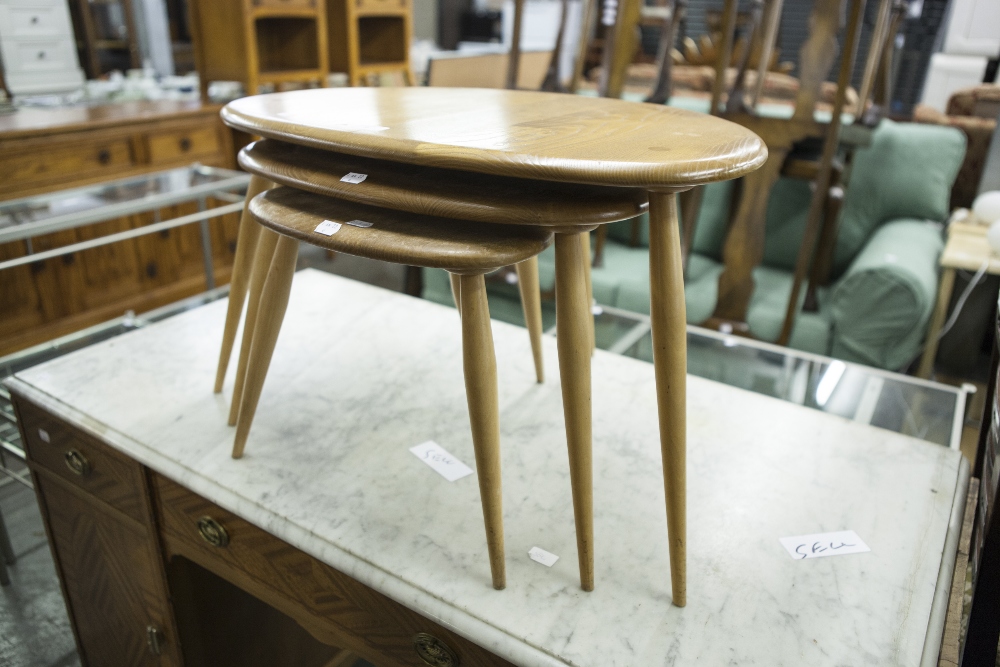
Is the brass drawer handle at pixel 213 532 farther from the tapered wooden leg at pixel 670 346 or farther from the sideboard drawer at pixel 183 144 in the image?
the sideboard drawer at pixel 183 144

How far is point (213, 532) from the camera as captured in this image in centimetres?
81

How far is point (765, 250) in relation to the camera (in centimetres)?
229

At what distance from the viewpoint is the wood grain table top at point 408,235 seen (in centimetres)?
57

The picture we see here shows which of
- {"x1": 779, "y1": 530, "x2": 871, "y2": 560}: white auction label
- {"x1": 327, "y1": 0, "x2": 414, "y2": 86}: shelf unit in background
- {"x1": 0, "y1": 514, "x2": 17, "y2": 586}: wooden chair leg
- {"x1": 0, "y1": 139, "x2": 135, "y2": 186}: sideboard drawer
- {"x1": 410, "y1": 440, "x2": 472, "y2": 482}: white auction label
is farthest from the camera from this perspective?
{"x1": 327, "y1": 0, "x2": 414, "y2": 86}: shelf unit in background

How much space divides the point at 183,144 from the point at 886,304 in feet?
7.58

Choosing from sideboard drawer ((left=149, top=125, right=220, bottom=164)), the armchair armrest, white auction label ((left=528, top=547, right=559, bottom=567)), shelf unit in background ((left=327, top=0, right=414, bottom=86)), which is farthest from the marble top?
shelf unit in background ((left=327, top=0, right=414, bottom=86))

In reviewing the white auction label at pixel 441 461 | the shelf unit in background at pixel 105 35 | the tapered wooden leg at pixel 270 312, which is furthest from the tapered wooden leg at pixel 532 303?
the shelf unit in background at pixel 105 35

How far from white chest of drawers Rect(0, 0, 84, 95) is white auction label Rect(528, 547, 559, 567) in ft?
9.38

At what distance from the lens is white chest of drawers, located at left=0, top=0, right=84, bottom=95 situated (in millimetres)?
2537

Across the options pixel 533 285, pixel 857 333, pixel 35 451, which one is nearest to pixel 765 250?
pixel 857 333

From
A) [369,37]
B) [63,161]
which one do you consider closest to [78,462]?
[63,161]

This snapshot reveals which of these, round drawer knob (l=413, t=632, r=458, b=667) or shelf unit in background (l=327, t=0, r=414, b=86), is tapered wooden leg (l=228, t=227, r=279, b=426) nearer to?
round drawer knob (l=413, t=632, r=458, b=667)

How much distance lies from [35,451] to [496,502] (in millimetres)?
768

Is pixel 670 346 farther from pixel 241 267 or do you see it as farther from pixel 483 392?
pixel 241 267
